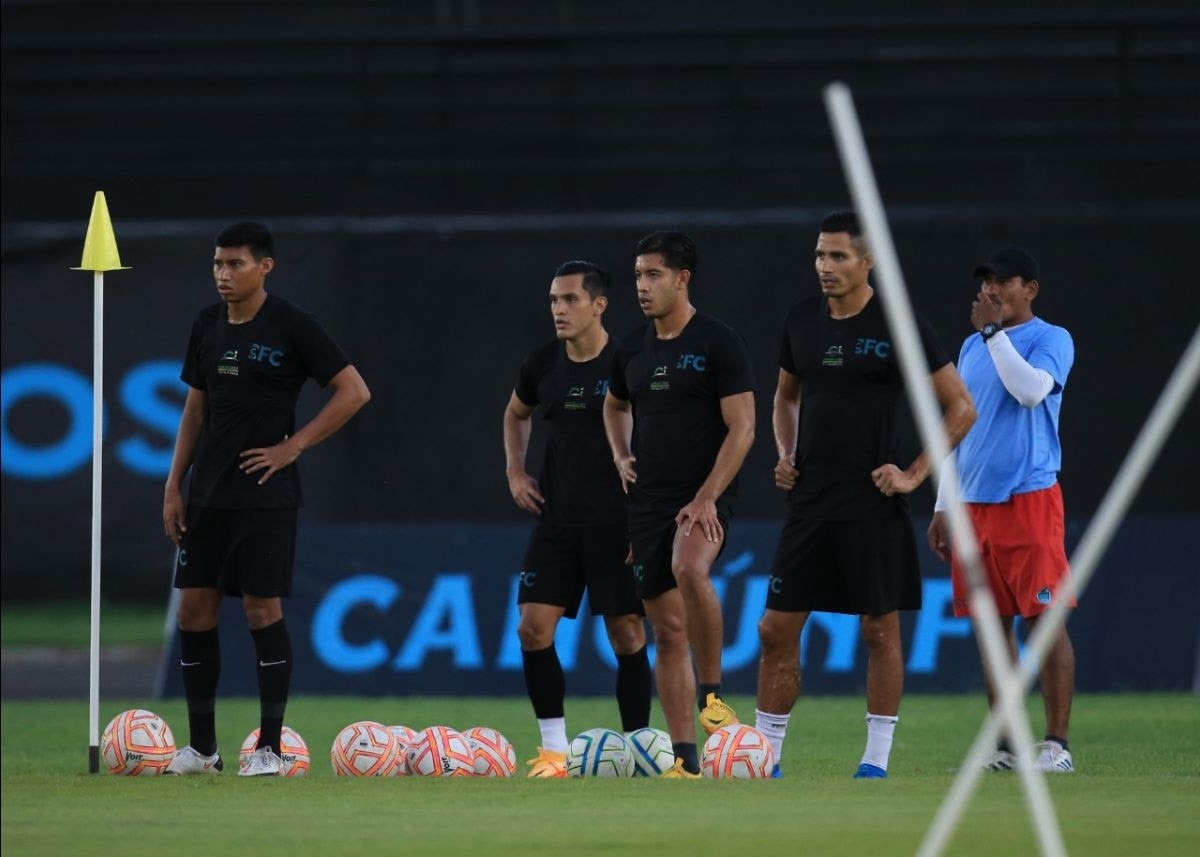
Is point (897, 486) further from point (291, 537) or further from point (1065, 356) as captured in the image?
point (291, 537)

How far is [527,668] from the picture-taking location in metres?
10.1

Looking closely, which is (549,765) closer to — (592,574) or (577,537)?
(592,574)

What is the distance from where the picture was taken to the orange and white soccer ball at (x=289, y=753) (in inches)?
368

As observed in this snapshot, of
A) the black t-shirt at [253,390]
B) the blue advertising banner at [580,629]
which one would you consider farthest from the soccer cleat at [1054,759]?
the blue advertising banner at [580,629]

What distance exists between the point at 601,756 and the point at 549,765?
34 centimetres

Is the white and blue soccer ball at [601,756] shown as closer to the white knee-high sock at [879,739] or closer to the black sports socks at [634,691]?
the black sports socks at [634,691]

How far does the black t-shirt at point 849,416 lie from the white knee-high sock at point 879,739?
2.93 feet

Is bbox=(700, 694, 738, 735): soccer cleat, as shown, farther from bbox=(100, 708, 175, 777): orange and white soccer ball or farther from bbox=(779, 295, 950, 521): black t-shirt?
bbox=(100, 708, 175, 777): orange and white soccer ball

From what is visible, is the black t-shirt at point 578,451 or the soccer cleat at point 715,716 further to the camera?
the black t-shirt at point 578,451

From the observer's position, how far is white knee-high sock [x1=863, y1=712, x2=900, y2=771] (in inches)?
352

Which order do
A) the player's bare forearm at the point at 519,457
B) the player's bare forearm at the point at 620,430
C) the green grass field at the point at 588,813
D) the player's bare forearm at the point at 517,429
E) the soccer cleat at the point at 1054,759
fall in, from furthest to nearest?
the player's bare forearm at the point at 517,429 < the player's bare forearm at the point at 519,457 < the player's bare forearm at the point at 620,430 < the soccer cleat at the point at 1054,759 < the green grass field at the point at 588,813

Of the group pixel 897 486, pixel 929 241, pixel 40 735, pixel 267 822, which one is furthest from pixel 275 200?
pixel 267 822

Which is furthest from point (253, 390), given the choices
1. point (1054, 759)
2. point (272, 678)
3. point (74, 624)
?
point (74, 624)

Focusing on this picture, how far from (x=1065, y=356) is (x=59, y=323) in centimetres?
1014
